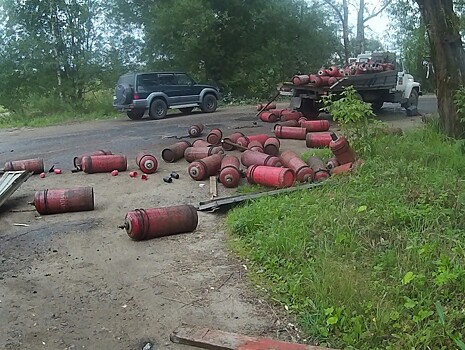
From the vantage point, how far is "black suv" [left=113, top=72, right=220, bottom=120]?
688 inches

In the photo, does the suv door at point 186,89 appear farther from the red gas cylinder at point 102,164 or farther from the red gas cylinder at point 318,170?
the red gas cylinder at point 318,170

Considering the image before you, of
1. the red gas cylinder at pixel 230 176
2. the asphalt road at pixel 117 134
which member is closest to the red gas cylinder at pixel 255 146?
the red gas cylinder at pixel 230 176

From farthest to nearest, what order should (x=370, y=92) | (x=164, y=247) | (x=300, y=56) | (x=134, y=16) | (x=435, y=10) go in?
1. (x=300, y=56)
2. (x=134, y=16)
3. (x=370, y=92)
4. (x=435, y=10)
5. (x=164, y=247)

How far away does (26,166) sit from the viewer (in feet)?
29.1

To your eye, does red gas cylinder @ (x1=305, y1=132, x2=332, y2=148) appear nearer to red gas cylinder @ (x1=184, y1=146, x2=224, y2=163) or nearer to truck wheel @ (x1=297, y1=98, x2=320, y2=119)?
red gas cylinder @ (x1=184, y1=146, x2=224, y2=163)

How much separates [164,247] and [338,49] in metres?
25.0

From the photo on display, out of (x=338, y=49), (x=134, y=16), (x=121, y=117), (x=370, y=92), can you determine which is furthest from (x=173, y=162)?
(x=338, y=49)

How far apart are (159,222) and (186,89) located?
13.9 meters

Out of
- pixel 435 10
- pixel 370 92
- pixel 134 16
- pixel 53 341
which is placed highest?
pixel 134 16

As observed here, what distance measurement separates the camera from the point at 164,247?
5.39 metres

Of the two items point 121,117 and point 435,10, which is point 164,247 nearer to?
point 435,10

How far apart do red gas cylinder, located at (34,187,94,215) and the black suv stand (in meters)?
11.0

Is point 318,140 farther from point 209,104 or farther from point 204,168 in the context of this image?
point 209,104

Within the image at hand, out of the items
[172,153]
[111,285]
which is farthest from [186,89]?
[111,285]
